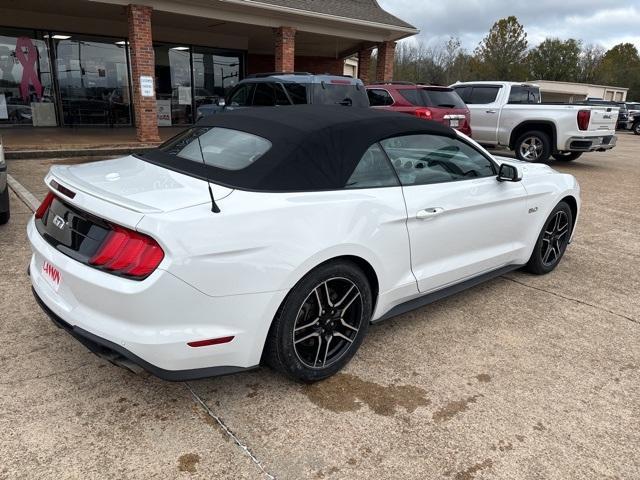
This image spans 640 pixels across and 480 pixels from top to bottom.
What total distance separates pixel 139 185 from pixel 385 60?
586 inches

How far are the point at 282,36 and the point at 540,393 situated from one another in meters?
12.6

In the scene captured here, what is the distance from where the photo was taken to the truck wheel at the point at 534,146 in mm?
11195

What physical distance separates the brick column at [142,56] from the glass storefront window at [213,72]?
5.42m

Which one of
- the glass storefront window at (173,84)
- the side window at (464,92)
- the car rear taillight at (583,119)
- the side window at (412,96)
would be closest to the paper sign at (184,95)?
the glass storefront window at (173,84)

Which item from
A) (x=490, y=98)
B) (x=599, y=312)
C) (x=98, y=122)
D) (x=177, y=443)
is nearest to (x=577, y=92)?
(x=490, y=98)

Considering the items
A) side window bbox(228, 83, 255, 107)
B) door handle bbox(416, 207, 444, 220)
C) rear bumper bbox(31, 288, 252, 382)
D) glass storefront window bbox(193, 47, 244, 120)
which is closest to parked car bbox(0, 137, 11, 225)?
rear bumper bbox(31, 288, 252, 382)

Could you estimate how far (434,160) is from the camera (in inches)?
140

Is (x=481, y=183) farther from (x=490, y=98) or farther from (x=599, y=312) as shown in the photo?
(x=490, y=98)

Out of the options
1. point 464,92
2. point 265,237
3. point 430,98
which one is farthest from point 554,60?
point 265,237

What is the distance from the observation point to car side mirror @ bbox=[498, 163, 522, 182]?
3.71 m

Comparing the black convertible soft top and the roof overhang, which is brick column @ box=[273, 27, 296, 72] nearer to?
the roof overhang

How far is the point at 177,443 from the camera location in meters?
2.35

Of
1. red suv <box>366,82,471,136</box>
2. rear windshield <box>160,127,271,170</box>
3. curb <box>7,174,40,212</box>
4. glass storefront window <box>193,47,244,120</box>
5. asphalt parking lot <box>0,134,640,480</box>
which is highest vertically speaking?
glass storefront window <box>193,47,244,120</box>

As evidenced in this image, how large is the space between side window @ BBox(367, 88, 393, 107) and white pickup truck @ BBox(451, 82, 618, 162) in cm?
299
